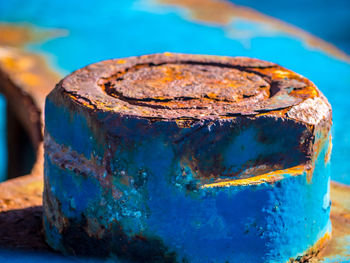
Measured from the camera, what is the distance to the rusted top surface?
2020mm

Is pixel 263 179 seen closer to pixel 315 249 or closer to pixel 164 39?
pixel 315 249

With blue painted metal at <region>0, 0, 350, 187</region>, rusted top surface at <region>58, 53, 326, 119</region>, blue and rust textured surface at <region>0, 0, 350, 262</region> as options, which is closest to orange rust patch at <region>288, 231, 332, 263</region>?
rusted top surface at <region>58, 53, 326, 119</region>

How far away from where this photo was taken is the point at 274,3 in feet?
28.3

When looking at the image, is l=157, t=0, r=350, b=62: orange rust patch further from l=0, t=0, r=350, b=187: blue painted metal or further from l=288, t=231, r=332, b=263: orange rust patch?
l=288, t=231, r=332, b=263: orange rust patch

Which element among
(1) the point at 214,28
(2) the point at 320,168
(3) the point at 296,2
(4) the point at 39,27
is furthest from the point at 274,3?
(2) the point at 320,168

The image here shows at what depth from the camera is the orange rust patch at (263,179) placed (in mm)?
1937

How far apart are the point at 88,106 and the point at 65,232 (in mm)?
500

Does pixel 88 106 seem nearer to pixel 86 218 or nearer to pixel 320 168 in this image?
pixel 86 218

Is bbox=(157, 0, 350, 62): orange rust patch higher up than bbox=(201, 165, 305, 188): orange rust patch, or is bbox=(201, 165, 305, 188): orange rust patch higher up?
bbox=(201, 165, 305, 188): orange rust patch

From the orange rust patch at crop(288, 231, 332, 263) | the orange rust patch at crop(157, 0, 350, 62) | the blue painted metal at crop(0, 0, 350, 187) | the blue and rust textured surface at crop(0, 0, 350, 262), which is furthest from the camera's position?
the orange rust patch at crop(157, 0, 350, 62)

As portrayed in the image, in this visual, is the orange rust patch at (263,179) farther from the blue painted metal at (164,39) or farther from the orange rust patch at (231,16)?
the orange rust patch at (231,16)

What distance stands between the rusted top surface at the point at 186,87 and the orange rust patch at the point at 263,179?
0.70 feet

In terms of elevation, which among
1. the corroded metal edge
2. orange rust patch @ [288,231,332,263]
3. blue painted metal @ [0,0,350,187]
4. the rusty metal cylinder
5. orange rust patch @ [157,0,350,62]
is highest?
the rusty metal cylinder

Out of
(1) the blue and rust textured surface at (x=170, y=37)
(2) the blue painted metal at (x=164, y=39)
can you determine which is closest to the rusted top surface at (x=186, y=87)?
(1) the blue and rust textured surface at (x=170, y=37)
